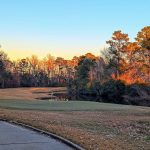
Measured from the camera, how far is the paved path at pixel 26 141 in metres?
11.5

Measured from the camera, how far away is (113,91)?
73.2 metres

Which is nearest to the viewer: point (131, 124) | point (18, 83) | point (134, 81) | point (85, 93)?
point (131, 124)

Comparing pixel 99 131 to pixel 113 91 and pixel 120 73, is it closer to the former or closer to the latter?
Answer: pixel 113 91

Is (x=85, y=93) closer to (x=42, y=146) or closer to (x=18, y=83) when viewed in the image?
(x=18, y=83)

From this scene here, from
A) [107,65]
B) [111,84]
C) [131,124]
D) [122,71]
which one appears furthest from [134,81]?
[131,124]

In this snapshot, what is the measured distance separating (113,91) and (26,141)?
61.2 meters

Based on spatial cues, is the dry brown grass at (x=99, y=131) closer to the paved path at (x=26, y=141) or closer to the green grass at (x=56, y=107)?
the paved path at (x=26, y=141)

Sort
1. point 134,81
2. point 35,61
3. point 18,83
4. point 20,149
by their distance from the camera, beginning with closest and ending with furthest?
point 20,149 < point 134,81 < point 18,83 < point 35,61

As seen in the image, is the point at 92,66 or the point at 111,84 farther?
the point at 92,66

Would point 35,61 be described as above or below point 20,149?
above

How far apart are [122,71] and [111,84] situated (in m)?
11.6

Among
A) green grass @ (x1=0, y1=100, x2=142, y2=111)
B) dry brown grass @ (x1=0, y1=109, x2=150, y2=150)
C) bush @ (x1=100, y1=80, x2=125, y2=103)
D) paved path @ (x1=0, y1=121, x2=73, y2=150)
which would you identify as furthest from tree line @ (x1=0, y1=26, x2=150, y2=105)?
paved path @ (x1=0, y1=121, x2=73, y2=150)

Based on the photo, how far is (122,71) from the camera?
85625mm

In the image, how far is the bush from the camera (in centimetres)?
7300
